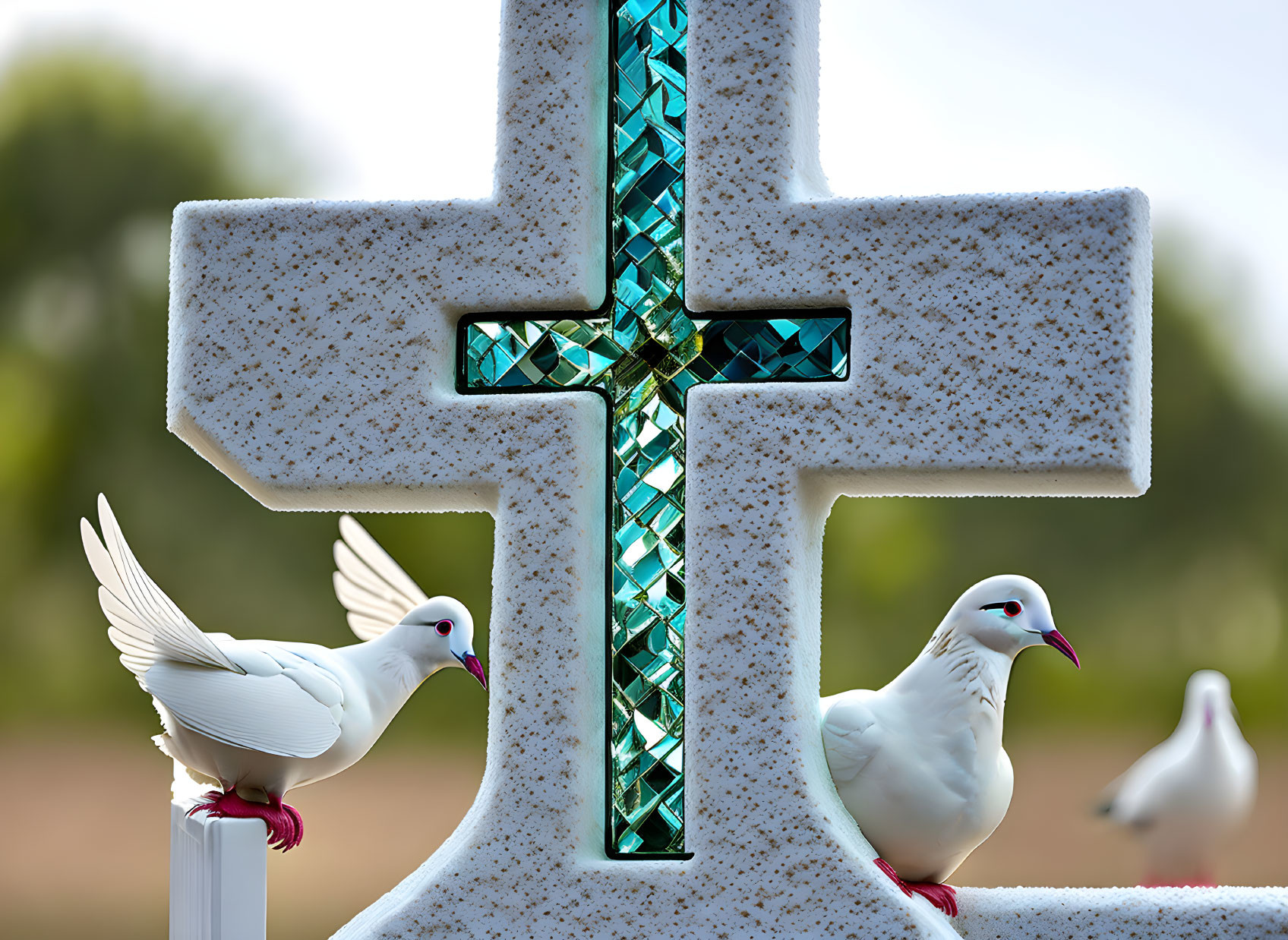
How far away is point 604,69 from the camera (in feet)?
4.16

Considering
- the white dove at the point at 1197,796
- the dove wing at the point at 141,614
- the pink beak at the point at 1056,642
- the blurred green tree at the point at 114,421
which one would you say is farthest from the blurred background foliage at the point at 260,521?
the pink beak at the point at 1056,642

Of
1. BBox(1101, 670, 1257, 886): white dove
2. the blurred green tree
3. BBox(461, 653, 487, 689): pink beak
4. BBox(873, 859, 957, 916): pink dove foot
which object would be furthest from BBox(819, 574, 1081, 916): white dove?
the blurred green tree

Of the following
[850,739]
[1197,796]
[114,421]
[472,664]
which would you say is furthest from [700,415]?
[114,421]

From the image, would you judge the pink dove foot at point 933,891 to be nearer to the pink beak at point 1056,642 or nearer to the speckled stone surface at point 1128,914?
the speckled stone surface at point 1128,914

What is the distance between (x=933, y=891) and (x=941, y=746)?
0.43 ft

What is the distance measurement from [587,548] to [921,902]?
428mm

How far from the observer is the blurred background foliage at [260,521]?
4242 mm

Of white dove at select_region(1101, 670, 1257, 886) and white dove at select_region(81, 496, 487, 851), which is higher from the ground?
white dove at select_region(81, 496, 487, 851)

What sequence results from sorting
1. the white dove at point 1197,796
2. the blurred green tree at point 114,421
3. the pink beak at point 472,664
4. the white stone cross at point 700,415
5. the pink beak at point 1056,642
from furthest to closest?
Result: 1. the blurred green tree at point 114,421
2. the white dove at point 1197,796
3. the pink beak at point 472,664
4. the pink beak at point 1056,642
5. the white stone cross at point 700,415

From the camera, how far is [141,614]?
127 cm

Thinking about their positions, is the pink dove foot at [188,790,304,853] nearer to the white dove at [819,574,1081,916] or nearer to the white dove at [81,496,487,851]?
the white dove at [81,496,487,851]

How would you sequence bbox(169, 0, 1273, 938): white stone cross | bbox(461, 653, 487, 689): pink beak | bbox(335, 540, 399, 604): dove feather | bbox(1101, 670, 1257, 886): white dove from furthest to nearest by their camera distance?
bbox(1101, 670, 1257, 886): white dove → bbox(335, 540, 399, 604): dove feather → bbox(461, 653, 487, 689): pink beak → bbox(169, 0, 1273, 938): white stone cross

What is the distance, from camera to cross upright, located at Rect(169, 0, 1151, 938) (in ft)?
3.77

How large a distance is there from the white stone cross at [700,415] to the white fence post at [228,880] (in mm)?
99
